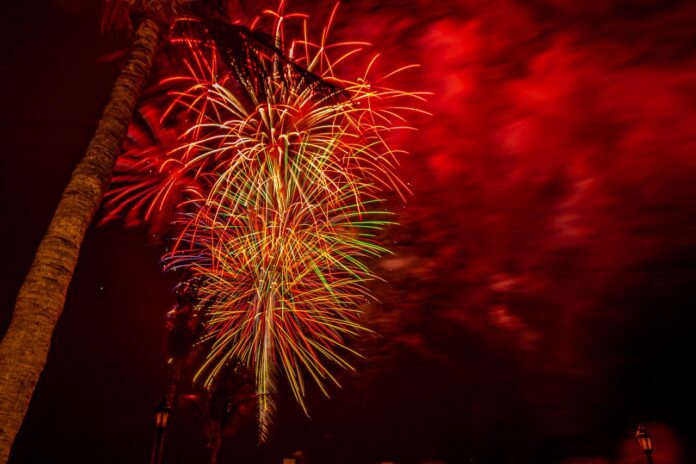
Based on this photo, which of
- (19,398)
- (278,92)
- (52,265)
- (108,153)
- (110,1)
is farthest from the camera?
(278,92)

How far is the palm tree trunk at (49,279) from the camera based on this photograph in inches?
160

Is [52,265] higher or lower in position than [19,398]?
higher

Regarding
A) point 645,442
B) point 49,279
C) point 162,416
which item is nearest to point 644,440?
point 645,442

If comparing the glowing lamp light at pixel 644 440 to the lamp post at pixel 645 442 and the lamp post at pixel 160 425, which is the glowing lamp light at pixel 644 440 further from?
the lamp post at pixel 160 425

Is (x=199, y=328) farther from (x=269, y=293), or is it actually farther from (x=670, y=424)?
(x=670, y=424)

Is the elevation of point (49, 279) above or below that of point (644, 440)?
below

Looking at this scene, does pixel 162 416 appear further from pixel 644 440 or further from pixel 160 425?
pixel 644 440

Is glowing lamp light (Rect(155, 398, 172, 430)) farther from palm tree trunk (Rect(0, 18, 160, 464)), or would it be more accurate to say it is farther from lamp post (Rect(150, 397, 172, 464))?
palm tree trunk (Rect(0, 18, 160, 464))

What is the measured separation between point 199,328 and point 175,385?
184 centimetres

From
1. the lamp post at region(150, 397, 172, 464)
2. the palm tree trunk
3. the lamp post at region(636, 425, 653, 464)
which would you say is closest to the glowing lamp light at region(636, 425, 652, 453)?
the lamp post at region(636, 425, 653, 464)

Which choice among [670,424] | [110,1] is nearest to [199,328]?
[110,1]

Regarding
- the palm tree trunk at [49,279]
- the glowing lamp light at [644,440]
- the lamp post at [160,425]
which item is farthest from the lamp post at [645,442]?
the palm tree trunk at [49,279]

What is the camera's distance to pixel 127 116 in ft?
18.2

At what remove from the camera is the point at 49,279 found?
4336 millimetres
